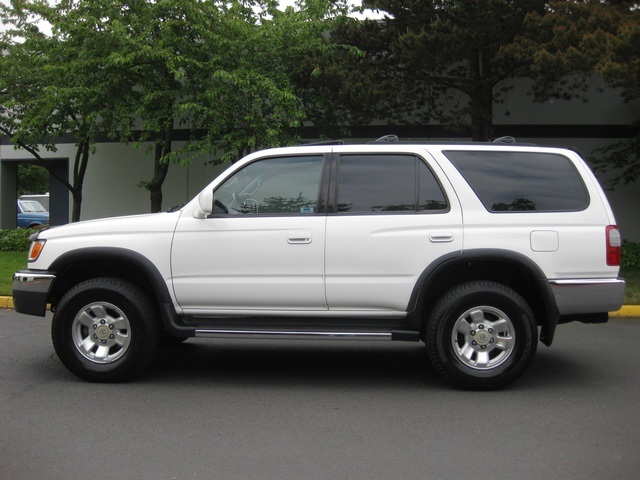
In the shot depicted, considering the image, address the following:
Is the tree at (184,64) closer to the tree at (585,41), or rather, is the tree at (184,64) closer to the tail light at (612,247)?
the tree at (585,41)

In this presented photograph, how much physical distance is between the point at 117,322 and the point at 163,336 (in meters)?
1.30

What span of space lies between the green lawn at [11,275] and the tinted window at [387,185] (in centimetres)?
545

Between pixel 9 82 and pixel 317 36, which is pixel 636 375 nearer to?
pixel 317 36

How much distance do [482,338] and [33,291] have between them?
378cm

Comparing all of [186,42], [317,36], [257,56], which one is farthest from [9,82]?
[317,36]

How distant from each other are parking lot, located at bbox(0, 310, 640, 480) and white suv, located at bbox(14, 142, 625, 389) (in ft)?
1.53

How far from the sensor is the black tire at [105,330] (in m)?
5.90

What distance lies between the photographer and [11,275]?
42.6 ft

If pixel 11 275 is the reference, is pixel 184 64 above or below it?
above

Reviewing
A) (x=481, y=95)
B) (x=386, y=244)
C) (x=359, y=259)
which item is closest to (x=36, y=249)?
(x=359, y=259)

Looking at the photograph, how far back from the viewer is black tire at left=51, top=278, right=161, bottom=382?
5.90 m

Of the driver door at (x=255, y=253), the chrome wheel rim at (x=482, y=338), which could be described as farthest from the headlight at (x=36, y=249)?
the chrome wheel rim at (x=482, y=338)

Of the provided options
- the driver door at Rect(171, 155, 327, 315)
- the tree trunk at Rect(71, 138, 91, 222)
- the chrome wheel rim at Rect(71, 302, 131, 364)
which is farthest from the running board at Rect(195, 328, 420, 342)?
the tree trunk at Rect(71, 138, 91, 222)

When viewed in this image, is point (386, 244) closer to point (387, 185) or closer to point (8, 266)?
point (387, 185)
